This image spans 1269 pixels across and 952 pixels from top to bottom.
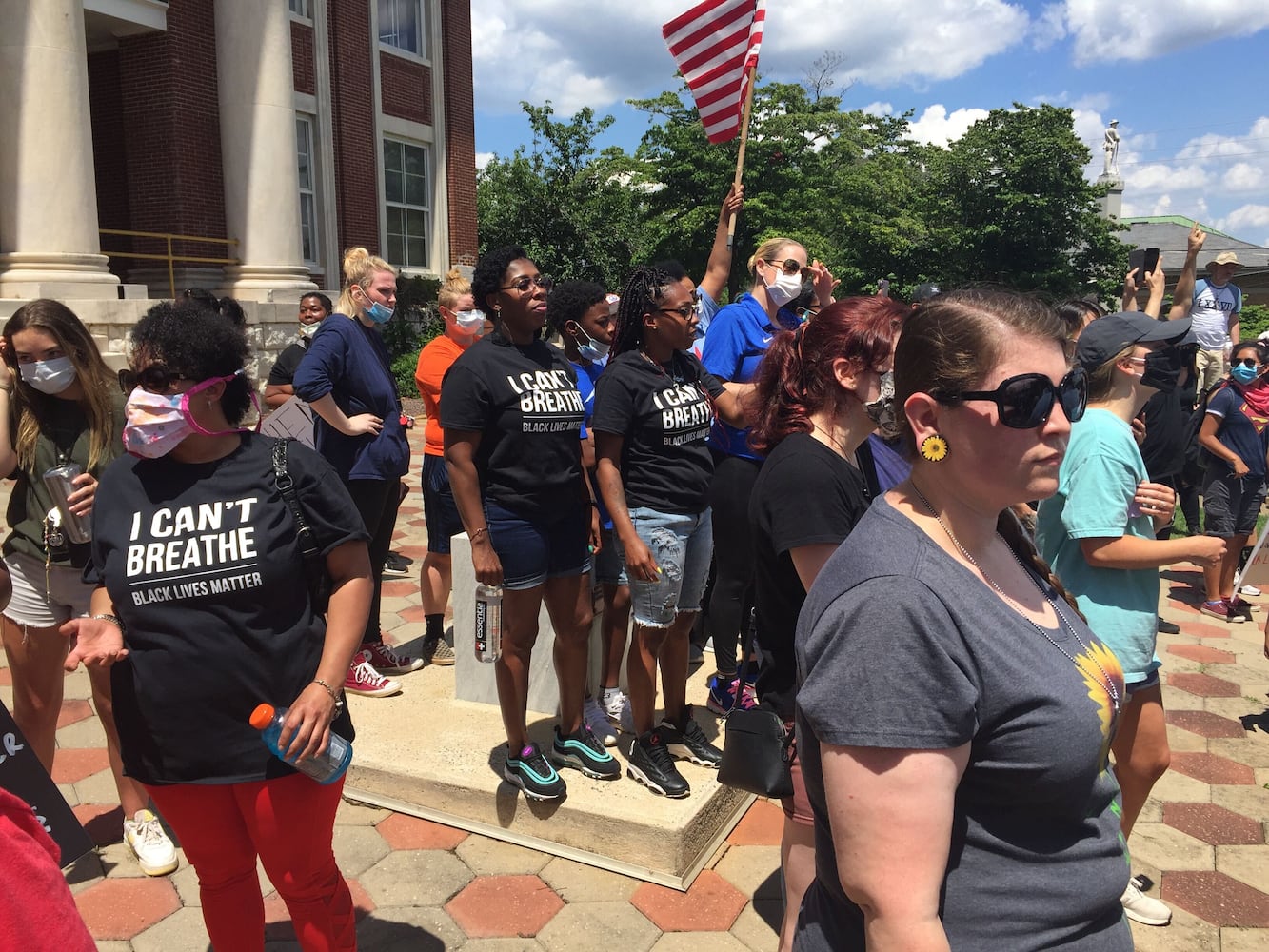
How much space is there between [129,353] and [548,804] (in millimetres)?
2113

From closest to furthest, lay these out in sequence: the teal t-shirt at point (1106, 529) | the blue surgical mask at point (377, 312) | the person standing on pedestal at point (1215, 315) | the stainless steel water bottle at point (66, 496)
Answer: the teal t-shirt at point (1106, 529) < the stainless steel water bottle at point (66, 496) < the blue surgical mask at point (377, 312) < the person standing on pedestal at point (1215, 315)

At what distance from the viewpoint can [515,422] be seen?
3.29 meters

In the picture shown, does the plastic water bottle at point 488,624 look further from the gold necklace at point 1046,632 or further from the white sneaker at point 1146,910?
the white sneaker at point 1146,910

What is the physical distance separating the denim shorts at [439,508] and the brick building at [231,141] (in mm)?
7808

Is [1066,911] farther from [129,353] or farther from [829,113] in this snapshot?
[829,113]

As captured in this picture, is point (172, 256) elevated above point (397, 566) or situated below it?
above

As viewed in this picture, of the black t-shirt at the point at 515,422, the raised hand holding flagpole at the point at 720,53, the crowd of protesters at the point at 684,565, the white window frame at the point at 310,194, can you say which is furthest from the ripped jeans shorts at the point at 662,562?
the white window frame at the point at 310,194

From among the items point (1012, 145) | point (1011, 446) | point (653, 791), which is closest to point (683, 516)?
point (653, 791)

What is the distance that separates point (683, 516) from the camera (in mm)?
3555

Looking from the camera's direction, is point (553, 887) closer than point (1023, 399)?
No

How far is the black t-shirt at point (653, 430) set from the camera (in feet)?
11.4

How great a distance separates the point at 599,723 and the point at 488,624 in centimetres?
95

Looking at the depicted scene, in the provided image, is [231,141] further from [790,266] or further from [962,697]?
[962,697]

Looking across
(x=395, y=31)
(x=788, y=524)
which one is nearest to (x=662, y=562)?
(x=788, y=524)
